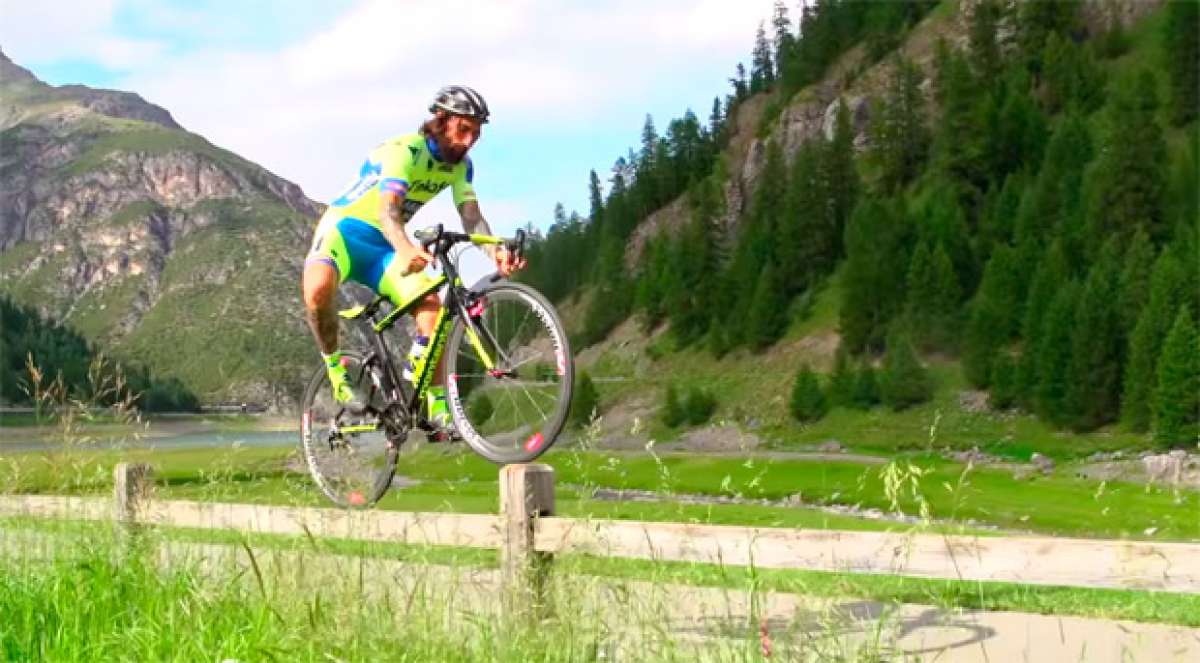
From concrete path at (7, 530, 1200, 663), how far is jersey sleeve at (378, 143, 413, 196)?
2331 mm

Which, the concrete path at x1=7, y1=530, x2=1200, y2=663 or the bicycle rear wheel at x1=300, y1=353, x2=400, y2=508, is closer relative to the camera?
the concrete path at x1=7, y1=530, x2=1200, y2=663

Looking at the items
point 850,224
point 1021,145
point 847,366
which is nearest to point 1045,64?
point 1021,145

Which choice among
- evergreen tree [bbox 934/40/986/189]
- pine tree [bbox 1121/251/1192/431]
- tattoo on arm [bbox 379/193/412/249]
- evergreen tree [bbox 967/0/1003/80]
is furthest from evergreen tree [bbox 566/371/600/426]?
tattoo on arm [bbox 379/193/412/249]

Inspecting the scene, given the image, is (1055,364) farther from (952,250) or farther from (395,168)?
(395,168)

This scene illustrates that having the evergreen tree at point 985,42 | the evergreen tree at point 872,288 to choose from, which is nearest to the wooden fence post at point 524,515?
the evergreen tree at point 872,288

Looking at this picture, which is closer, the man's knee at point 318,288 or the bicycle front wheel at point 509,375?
the bicycle front wheel at point 509,375

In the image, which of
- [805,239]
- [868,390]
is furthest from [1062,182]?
[868,390]

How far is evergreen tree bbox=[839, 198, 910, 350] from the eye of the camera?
13400 centimetres

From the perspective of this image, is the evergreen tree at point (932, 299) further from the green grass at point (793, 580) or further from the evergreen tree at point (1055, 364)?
the green grass at point (793, 580)

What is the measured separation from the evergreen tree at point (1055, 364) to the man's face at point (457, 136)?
108m

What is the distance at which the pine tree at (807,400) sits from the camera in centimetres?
12400

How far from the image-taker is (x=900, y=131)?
520ft

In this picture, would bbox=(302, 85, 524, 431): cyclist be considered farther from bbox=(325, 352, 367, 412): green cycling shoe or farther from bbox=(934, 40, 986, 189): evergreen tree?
bbox=(934, 40, 986, 189): evergreen tree

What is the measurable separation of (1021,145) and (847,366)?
44.0 metres
